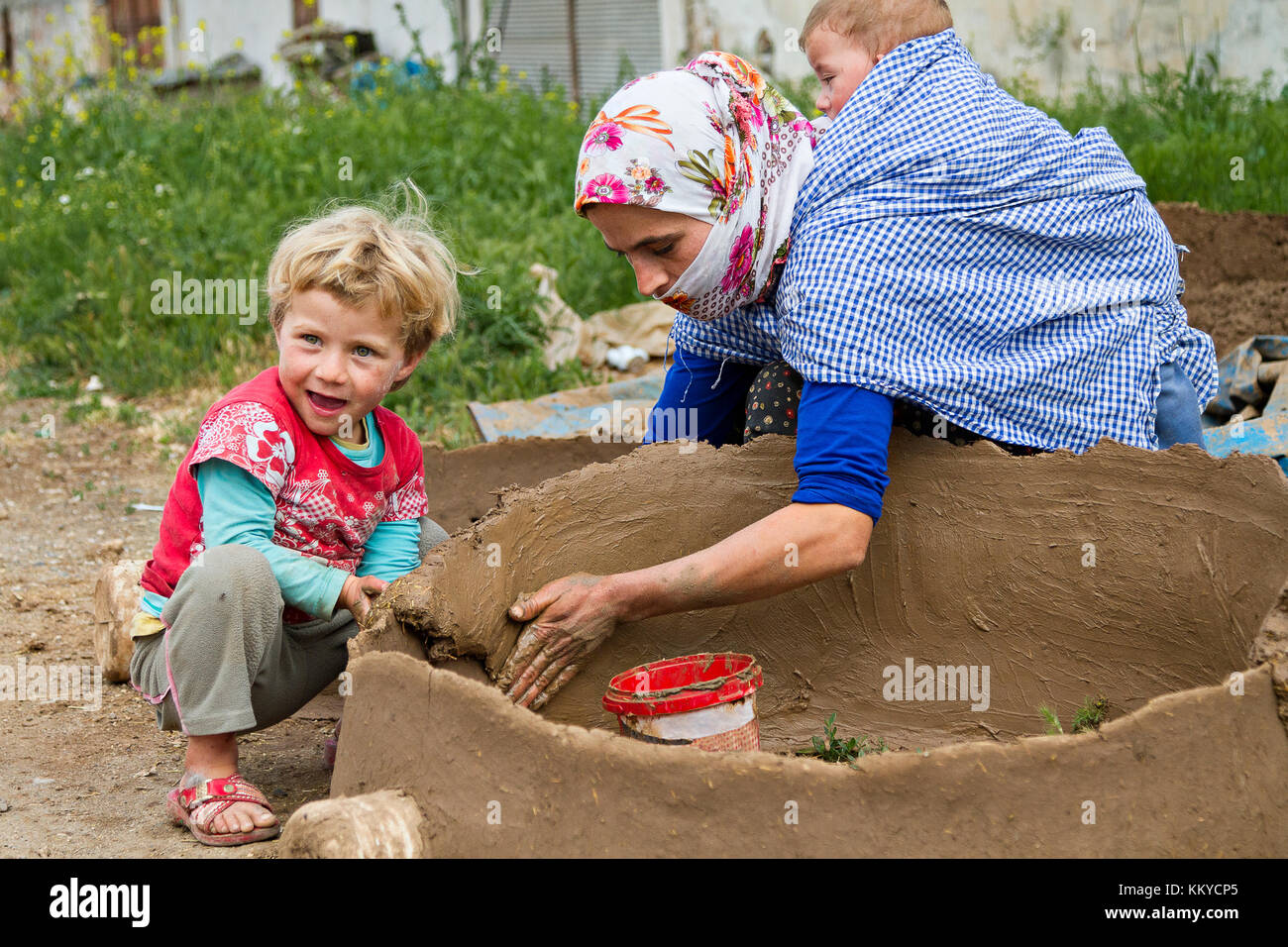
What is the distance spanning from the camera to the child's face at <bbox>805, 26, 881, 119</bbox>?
3.13 meters

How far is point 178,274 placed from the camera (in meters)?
5.28

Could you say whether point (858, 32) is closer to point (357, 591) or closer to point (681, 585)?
point (681, 585)

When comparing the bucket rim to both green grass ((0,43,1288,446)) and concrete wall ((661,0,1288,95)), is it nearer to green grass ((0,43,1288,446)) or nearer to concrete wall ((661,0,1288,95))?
green grass ((0,43,1288,446))

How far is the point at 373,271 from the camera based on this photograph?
2453 millimetres

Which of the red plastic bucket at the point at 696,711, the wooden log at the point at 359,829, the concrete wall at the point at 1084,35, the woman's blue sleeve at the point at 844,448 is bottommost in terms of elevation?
the red plastic bucket at the point at 696,711

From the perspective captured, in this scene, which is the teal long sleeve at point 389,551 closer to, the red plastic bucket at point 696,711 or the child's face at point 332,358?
the child's face at point 332,358

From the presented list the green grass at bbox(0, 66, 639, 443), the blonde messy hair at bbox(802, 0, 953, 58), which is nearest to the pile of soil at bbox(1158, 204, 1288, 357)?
the blonde messy hair at bbox(802, 0, 953, 58)

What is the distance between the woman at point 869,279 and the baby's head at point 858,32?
49cm

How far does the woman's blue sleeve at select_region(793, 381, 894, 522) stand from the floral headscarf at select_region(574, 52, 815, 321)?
1.07 ft

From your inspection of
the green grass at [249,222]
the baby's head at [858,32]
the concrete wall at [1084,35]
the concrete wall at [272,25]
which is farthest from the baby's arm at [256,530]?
the concrete wall at [272,25]

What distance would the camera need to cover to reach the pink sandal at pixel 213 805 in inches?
89.9

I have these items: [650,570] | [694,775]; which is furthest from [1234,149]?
[694,775]

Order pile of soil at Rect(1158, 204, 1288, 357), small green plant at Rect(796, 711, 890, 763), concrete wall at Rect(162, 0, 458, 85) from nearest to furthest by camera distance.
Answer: small green plant at Rect(796, 711, 890, 763)
pile of soil at Rect(1158, 204, 1288, 357)
concrete wall at Rect(162, 0, 458, 85)

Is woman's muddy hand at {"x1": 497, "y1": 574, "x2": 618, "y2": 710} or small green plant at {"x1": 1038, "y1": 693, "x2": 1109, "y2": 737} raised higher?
woman's muddy hand at {"x1": 497, "y1": 574, "x2": 618, "y2": 710}
